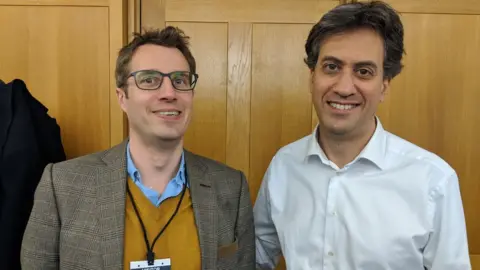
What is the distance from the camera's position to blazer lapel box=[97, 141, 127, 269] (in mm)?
1219

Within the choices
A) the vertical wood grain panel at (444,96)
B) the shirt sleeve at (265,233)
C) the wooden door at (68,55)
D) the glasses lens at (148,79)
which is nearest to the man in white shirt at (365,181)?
the shirt sleeve at (265,233)

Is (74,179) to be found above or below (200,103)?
below

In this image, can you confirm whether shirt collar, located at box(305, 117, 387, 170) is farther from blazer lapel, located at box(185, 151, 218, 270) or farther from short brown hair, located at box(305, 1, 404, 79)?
blazer lapel, located at box(185, 151, 218, 270)

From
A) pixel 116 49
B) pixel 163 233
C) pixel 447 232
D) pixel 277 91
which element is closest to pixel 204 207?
pixel 163 233

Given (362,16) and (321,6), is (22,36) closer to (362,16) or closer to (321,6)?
(321,6)

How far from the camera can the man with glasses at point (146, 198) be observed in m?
1.24

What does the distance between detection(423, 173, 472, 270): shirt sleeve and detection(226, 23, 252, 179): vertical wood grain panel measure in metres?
0.94

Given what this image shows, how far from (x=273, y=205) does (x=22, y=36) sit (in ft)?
4.42

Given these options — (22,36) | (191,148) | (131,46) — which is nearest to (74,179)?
(131,46)

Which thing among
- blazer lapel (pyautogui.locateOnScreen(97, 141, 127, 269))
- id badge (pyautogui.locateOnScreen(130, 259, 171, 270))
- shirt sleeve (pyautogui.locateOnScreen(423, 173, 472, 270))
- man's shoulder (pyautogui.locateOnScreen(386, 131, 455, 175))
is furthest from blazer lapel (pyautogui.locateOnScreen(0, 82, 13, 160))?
shirt sleeve (pyautogui.locateOnScreen(423, 173, 472, 270))

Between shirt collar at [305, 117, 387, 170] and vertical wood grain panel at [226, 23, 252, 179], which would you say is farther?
vertical wood grain panel at [226, 23, 252, 179]

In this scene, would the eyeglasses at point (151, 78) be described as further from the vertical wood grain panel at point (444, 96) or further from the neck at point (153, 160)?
the vertical wood grain panel at point (444, 96)

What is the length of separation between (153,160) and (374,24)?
0.80 metres

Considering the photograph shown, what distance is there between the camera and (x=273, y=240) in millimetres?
1636
